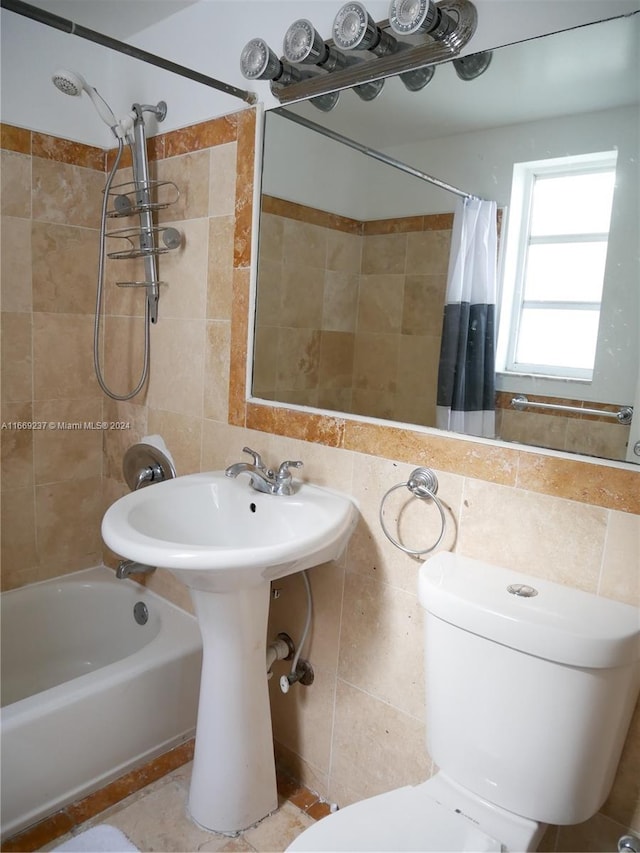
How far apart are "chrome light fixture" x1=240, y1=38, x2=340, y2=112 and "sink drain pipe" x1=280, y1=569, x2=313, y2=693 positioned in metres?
1.29

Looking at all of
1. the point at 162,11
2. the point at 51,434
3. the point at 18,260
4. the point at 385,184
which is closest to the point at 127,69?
the point at 162,11

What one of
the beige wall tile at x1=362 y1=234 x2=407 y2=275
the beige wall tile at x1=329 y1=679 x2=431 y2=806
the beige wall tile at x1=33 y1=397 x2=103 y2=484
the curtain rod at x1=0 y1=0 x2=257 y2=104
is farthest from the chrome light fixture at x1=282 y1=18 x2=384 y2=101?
the beige wall tile at x1=329 y1=679 x2=431 y2=806

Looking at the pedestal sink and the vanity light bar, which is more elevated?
the vanity light bar

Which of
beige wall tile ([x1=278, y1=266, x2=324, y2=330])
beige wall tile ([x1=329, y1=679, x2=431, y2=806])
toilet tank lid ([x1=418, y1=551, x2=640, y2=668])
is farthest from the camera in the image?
beige wall tile ([x1=278, y1=266, x2=324, y2=330])

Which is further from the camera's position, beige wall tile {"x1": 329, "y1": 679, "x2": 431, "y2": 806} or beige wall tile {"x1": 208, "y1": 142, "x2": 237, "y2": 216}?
beige wall tile {"x1": 208, "y1": 142, "x2": 237, "y2": 216}

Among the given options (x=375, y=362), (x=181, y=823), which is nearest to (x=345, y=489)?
(x=375, y=362)

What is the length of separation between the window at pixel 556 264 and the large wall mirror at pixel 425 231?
0.01m

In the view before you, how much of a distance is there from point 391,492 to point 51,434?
142 cm

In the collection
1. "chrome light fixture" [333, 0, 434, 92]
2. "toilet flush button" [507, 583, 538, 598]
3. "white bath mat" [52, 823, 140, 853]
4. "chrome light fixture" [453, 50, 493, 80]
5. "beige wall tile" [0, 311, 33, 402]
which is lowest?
"white bath mat" [52, 823, 140, 853]

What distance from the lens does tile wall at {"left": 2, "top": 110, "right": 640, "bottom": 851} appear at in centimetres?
114

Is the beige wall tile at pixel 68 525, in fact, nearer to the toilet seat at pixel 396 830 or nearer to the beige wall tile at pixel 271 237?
the beige wall tile at pixel 271 237

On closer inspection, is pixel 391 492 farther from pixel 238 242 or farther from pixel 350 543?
pixel 238 242

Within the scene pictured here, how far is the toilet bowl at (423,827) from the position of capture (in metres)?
1.04

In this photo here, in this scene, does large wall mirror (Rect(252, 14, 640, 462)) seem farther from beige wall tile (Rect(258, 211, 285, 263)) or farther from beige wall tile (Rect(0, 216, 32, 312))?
beige wall tile (Rect(0, 216, 32, 312))
